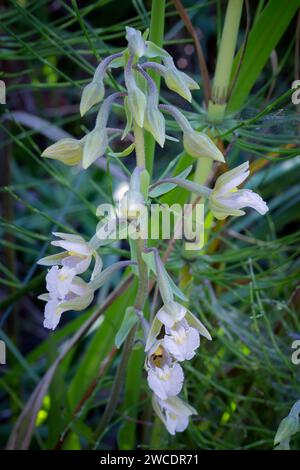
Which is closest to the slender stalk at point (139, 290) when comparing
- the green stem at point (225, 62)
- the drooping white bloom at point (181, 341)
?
the drooping white bloom at point (181, 341)

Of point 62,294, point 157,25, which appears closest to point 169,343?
point 62,294

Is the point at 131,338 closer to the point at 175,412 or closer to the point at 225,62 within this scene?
the point at 175,412

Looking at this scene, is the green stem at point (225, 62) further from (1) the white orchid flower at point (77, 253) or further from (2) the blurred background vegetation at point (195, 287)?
(1) the white orchid flower at point (77, 253)
